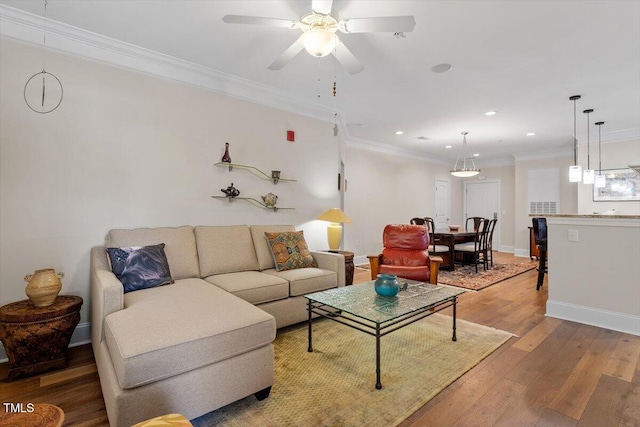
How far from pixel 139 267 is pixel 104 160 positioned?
112 centimetres

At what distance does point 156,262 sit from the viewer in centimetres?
264

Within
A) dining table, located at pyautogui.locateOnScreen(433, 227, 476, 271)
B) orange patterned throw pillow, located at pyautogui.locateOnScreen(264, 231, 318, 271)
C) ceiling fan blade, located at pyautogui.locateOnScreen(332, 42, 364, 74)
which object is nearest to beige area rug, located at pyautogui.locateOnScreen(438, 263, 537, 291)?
dining table, located at pyautogui.locateOnScreen(433, 227, 476, 271)

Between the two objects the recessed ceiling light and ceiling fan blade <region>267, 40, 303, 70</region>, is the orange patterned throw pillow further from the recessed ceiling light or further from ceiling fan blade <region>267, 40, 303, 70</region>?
the recessed ceiling light

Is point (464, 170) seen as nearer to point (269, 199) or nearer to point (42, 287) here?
point (269, 199)

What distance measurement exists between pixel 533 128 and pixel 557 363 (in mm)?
4753

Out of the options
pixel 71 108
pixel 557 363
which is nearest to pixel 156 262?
pixel 71 108

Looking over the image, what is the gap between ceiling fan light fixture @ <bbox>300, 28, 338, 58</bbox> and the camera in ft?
6.46

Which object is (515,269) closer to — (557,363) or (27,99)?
(557,363)

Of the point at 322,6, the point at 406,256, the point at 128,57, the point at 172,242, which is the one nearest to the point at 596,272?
the point at 406,256

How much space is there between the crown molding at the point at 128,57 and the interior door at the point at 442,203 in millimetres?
5872

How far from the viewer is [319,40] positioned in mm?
1979

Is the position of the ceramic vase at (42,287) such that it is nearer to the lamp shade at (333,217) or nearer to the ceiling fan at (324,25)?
the ceiling fan at (324,25)

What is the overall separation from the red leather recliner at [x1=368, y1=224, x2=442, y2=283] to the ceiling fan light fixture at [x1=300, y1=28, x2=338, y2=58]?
8.31 ft

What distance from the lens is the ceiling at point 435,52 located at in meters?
2.37
